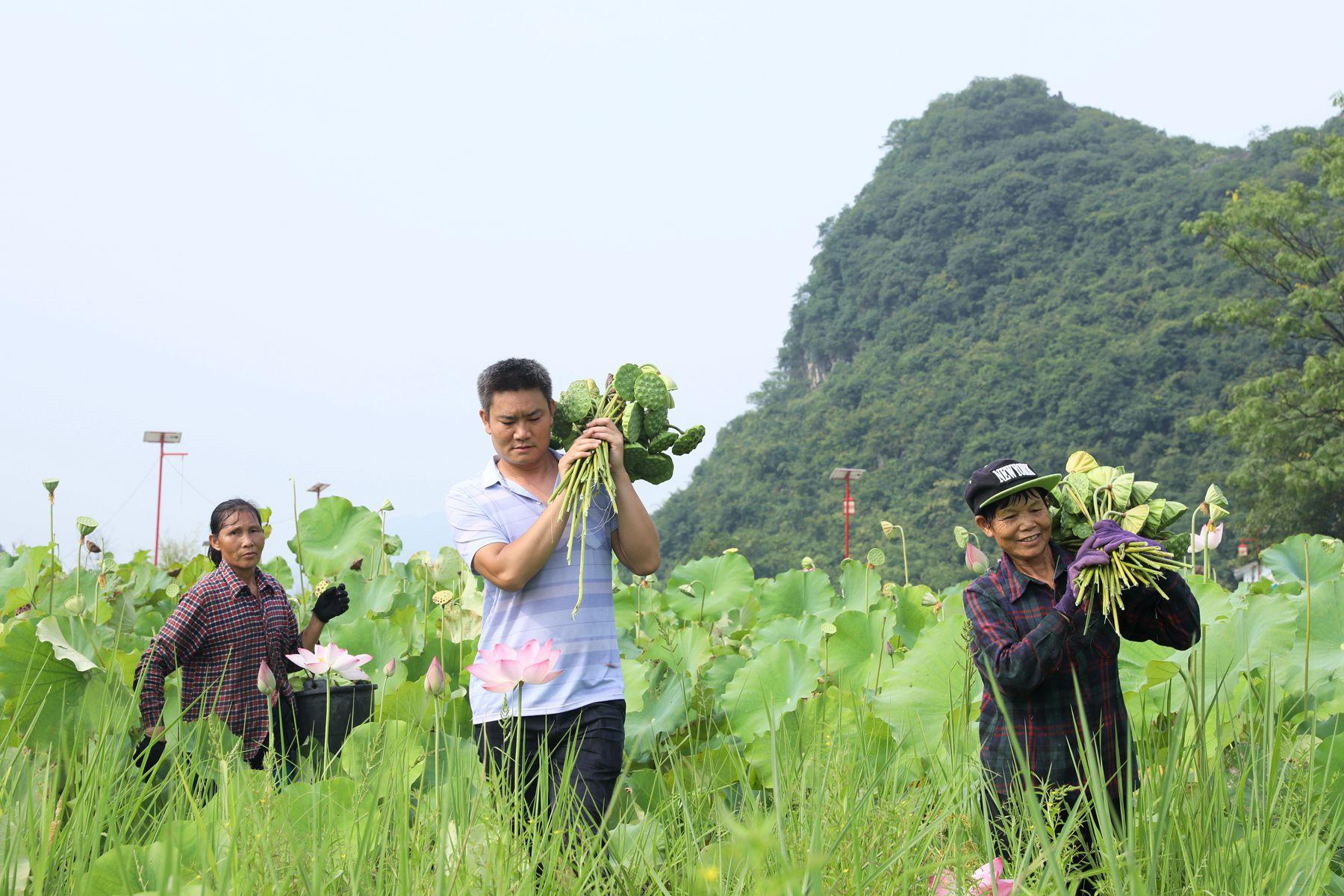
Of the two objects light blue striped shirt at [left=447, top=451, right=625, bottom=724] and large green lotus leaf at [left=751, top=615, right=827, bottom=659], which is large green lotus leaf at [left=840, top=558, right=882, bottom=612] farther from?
light blue striped shirt at [left=447, top=451, right=625, bottom=724]

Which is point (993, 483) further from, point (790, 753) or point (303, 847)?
point (303, 847)

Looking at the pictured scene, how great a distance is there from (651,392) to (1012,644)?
787 millimetres

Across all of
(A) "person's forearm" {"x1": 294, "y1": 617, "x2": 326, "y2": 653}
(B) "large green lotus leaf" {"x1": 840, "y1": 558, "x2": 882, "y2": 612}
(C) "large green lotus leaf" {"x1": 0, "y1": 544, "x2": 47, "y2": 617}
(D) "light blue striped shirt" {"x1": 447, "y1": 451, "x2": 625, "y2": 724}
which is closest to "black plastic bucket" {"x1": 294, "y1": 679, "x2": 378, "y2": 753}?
(A) "person's forearm" {"x1": 294, "y1": 617, "x2": 326, "y2": 653}

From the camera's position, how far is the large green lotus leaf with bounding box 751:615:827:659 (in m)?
3.74

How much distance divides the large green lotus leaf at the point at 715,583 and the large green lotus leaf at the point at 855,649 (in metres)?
1.32

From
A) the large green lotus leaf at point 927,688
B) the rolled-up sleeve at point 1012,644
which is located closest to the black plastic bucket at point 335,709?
the large green lotus leaf at point 927,688

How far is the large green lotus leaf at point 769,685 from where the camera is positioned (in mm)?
3230

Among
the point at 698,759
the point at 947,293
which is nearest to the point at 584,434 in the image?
the point at 698,759

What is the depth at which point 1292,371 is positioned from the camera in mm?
20406

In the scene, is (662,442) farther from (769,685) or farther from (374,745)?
(769,685)

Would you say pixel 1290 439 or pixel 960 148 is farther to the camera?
pixel 960 148

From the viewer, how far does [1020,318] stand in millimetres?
42000

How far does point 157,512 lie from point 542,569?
8.47 metres

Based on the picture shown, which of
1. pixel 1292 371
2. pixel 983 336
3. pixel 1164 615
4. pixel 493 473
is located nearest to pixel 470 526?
pixel 493 473
